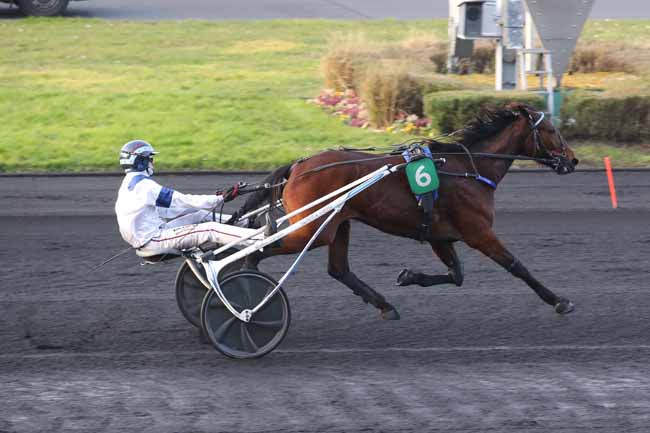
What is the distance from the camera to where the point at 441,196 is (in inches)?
266

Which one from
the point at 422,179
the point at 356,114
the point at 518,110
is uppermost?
the point at 518,110

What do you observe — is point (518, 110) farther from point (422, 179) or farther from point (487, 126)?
point (422, 179)

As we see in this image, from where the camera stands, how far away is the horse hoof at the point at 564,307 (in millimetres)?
6885

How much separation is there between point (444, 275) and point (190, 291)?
1731mm

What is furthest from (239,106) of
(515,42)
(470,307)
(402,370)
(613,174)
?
(402,370)

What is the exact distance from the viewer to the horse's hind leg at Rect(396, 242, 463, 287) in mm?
7148

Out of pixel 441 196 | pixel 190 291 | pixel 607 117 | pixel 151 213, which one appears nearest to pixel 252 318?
pixel 190 291

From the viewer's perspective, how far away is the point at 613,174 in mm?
12055

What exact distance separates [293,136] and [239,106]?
5.16ft

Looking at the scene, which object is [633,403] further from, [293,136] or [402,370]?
[293,136]

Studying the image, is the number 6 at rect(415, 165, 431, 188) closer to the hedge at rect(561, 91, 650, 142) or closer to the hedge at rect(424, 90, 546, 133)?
the hedge at rect(424, 90, 546, 133)

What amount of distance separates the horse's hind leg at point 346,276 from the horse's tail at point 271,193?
0.47m

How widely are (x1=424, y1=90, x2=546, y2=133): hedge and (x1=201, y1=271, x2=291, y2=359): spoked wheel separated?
7.16 metres

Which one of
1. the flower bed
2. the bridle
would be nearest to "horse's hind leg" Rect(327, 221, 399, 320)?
the bridle
